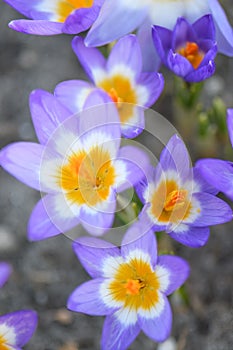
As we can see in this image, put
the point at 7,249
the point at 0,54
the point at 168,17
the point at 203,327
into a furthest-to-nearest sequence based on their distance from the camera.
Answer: the point at 0,54 < the point at 7,249 < the point at 203,327 < the point at 168,17

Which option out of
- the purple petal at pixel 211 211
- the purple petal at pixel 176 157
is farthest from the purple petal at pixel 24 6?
the purple petal at pixel 211 211

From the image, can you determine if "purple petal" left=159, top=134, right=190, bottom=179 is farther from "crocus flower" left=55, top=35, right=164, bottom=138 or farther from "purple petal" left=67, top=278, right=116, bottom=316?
"purple petal" left=67, top=278, right=116, bottom=316

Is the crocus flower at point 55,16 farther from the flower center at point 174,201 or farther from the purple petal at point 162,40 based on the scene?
the flower center at point 174,201

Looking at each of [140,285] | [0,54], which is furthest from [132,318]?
[0,54]

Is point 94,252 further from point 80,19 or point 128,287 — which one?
point 80,19

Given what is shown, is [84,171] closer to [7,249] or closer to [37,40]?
[7,249]

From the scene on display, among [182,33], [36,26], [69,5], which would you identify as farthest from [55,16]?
[182,33]

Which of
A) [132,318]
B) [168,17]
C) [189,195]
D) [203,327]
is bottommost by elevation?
[203,327]
